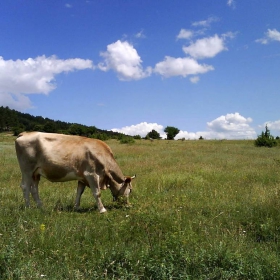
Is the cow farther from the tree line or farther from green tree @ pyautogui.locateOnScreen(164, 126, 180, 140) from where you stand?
green tree @ pyautogui.locateOnScreen(164, 126, 180, 140)

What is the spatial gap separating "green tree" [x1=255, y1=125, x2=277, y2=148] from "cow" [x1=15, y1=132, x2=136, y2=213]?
3509 centimetres

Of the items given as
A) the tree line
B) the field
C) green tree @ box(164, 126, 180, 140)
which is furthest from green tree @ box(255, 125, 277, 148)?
green tree @ box(164, 126, 180, 140)

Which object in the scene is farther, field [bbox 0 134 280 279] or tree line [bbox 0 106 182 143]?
tree line [bbox 0 106 182 143]

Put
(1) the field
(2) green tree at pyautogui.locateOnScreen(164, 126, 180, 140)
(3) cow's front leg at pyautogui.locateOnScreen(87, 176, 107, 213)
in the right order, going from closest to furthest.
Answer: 1. (1) the field
2. (3) cow's front leg at pyautogui.locateOnScreen(87, 176, 107, 213)
3. (2) green tree at pyautogui.locateOnScreen(164, 126, 180, 140)

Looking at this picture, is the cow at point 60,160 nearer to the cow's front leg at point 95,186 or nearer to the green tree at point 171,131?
the cow's front leg at point 95,186

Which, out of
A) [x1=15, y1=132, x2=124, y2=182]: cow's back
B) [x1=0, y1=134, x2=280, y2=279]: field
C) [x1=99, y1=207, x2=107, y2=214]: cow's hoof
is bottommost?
[x1=99, y1=207, x2=107, y2=214]: cow's hoof

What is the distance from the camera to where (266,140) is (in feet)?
129

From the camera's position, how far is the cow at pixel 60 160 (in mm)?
8125

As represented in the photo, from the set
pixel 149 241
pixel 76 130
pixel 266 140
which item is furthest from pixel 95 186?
pixel 76 130

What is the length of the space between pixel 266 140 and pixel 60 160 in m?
36.4

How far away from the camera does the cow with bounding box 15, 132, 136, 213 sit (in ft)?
26.7

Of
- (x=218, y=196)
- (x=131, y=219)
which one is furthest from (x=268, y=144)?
(x=131, y=219)

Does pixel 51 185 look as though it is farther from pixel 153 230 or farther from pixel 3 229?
pixel 153 230

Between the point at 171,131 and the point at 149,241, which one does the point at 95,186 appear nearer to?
the point at 149,241
